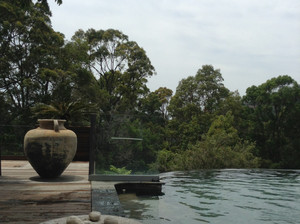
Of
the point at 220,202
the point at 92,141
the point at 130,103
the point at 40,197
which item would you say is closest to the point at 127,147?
the point at 92,141

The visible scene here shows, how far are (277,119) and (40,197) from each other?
3251 centimetres

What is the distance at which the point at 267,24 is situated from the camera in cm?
1625

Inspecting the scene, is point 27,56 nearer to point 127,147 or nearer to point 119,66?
point 119,66

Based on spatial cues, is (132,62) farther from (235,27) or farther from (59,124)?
(59,124)

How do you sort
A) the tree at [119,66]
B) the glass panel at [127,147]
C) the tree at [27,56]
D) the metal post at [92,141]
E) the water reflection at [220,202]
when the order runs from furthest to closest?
the tree at [119,66] < the tree at [27,56] < the metal post at [92,141] < the glass panel at [127,147] < the water reflection at [220,202]

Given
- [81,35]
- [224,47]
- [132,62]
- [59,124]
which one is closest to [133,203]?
[59,124]

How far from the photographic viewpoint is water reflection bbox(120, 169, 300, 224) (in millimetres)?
5707

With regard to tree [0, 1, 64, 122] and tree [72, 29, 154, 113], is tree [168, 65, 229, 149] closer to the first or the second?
tree [72, 29, 154, 113]

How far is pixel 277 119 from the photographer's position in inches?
1329

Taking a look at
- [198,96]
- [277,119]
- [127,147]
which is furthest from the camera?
[198,96]

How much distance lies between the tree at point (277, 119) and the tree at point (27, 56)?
21.1m

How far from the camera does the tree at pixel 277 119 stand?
32.7 meters

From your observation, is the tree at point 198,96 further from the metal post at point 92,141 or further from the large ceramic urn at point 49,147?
the large ceramic urn at point 49,147

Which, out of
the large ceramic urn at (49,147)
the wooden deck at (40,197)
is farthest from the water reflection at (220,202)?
the large ceramic urn at (49,147)
